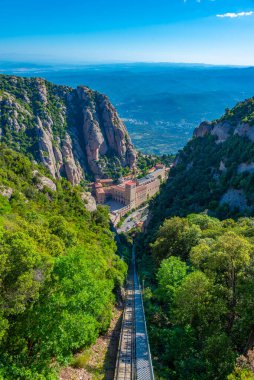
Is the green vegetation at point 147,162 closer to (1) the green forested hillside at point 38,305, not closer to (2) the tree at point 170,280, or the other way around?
(2) the tree at point 170,280

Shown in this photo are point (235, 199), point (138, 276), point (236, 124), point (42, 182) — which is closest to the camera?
point (138, 276)

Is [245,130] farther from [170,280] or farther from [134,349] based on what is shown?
[134,349]

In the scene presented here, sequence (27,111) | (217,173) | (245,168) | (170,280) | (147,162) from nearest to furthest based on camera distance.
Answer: (170,280) → (245,168) → (217,173) → (27,111) → (147,162)

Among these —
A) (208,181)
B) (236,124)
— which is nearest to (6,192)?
(208,181)

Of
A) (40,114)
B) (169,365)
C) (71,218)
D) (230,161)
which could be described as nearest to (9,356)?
(169,365)

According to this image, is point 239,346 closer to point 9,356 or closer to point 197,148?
point 9,356

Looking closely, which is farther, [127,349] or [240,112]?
[240,112]

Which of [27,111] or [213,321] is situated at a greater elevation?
[27,111]
